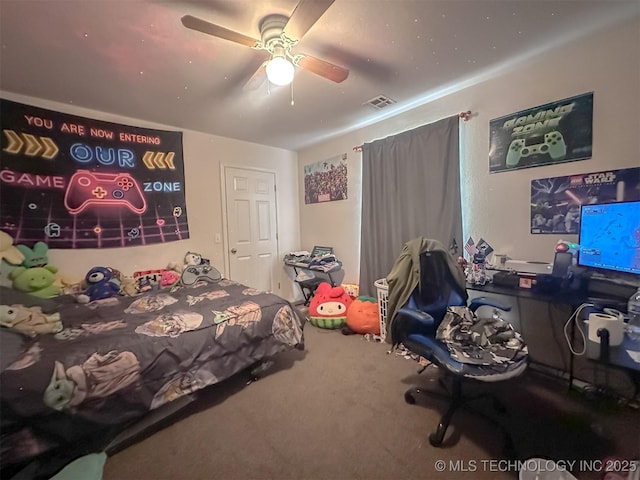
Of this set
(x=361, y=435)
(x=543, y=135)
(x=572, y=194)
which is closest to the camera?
(x=361, y=435)

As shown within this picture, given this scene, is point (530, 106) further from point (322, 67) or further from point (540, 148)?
point (322, 67)

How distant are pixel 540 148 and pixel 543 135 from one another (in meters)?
0.09

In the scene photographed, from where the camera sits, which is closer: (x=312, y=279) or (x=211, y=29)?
(x=211, y=29)

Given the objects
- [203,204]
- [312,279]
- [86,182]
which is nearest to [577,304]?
[312,279]

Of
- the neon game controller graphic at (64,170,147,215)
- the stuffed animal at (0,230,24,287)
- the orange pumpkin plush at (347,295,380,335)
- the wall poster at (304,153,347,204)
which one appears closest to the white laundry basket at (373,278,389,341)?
the orange pumpkin plush at (347,295,380,335)

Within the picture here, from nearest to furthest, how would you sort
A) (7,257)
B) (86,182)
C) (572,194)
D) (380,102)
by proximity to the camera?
(572,194)
(7,257)
(86,182)
(380,102)

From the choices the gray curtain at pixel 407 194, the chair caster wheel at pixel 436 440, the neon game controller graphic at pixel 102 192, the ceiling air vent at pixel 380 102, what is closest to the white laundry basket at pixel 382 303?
the gray curtain at pixel 407 194

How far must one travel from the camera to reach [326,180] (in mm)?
3959

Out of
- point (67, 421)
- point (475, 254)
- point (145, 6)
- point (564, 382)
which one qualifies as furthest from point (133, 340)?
point (564, 382)

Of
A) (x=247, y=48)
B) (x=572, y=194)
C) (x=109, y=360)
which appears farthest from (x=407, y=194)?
(x=109, y=360)

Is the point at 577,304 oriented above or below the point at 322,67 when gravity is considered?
below

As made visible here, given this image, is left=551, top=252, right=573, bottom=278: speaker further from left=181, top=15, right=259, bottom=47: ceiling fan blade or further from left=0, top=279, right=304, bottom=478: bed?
left=181, top=15, right=259, bottom=47: ceiling fan blade

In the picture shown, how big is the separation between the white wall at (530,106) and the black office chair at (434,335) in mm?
834

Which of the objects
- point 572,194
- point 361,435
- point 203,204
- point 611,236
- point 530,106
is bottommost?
point 361,435
